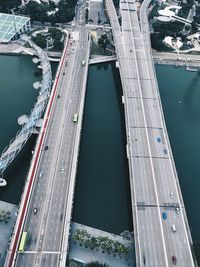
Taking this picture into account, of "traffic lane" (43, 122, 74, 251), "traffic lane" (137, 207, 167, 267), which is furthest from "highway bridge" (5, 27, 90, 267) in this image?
"traffic lane" (137, 207, 167, 267)

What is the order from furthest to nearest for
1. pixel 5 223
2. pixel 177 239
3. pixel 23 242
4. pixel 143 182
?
1. pixel 143 182
2. pixel 5 223
3. pixel 177 239
4. pixel 23 242

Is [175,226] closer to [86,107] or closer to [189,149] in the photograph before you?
[189,149]

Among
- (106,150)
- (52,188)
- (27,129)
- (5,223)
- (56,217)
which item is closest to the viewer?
(56,217)

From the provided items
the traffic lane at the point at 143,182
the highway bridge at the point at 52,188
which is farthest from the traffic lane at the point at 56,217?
the traffic lane at the point at 143,182

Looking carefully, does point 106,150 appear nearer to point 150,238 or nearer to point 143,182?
point 143,182

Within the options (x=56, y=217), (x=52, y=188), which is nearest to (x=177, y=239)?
(x=56, y=217)

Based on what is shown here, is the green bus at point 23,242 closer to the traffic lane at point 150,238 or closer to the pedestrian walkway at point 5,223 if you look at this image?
the pedestrian walkway at point 5,223

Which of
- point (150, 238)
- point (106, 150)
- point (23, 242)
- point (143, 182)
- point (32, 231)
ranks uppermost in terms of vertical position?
point (106, 150)
